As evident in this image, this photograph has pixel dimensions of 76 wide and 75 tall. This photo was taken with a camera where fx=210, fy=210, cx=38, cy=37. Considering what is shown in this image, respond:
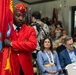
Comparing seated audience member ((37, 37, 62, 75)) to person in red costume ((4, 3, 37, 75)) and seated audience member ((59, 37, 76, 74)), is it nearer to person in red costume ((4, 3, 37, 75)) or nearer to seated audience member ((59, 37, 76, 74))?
seated audience member ((59, 37, 76, 74))

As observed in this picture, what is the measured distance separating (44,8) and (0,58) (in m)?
5.54

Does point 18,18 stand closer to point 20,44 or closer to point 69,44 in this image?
point 20,44

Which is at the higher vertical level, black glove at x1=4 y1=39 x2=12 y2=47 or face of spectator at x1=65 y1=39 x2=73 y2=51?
black glove at x1=4 y1=39 x2=12 y2=47

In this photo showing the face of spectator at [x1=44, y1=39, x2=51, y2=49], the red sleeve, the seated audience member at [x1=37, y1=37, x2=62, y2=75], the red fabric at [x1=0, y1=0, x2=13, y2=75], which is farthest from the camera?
the face of spectator at [x1=44, y1=39, x2=51, y2=49]

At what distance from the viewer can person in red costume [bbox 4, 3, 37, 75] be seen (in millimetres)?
1881

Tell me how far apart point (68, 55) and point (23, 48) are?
134 centimetres

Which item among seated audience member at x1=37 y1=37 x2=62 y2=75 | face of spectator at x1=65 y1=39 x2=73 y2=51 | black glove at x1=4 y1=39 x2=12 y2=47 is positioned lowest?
seated audience member at x1=37 y1=37 x2=62 y2=75

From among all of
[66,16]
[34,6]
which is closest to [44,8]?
[34,6]

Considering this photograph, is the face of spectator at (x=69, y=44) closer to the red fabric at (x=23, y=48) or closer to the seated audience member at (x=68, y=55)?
the seated audience member at (x=68, y=55)

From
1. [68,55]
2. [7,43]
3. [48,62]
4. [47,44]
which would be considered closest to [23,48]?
[7,43]

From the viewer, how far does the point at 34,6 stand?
7309mm

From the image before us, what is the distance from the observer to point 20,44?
187cm

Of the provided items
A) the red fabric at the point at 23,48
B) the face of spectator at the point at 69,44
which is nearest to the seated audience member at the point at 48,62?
the face of spectator at the point at 69,44

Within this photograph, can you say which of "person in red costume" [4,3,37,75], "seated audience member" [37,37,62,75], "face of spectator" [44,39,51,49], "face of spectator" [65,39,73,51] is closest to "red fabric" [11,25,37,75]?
"person in red costume" [4,3,37,75]
